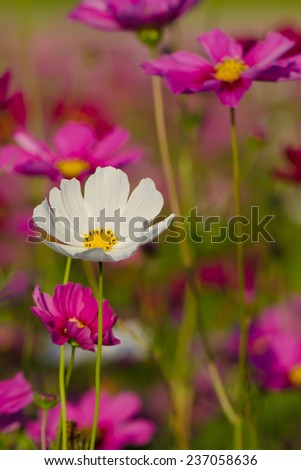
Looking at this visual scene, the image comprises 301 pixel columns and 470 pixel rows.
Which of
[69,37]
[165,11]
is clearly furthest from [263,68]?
[69,37]

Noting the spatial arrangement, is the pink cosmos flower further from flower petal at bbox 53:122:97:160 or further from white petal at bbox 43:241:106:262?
white petal at bbox 43:241:106:262

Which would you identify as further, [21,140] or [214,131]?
[214,131]

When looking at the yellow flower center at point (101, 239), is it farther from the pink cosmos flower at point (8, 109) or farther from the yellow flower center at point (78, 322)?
the pink cosmos flower at point (8, 109)

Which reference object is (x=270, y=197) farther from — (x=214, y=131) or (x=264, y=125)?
(x=214, y=131)

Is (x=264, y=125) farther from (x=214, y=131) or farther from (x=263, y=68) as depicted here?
(x=214, y=131)

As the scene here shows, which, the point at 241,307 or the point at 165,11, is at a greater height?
the point at 165,11

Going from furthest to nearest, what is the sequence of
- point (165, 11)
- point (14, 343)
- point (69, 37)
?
1. point (69, 37)
2. point (14, 343)
3. point (165, 11)
